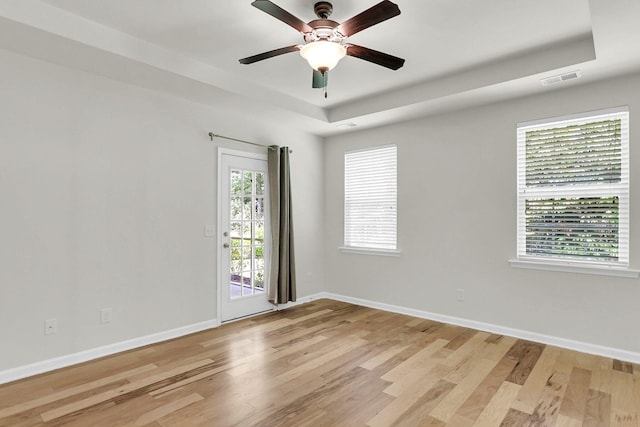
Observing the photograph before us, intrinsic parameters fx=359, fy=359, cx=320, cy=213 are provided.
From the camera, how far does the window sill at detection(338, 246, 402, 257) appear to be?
4.75 meters

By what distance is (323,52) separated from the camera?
2.38 meters

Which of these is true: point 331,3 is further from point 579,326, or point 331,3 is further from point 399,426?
point 579,326

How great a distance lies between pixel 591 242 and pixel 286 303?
11.4 ft

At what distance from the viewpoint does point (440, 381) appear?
2.77 m

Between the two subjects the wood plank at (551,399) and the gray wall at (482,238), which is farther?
the gray wall at (482,238)

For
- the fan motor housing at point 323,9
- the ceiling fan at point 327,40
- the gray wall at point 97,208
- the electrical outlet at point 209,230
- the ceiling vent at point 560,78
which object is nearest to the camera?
the ceiling fan at point 327,40

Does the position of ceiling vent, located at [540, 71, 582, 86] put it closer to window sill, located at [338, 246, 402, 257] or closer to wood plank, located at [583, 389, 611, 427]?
window sill, located at [338, 246, 402, 257]

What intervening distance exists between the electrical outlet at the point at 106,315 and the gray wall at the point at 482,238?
3.08 m

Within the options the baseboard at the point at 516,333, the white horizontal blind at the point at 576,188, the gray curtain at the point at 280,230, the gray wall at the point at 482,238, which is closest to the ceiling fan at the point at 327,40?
the gray wall at the point at 482,238

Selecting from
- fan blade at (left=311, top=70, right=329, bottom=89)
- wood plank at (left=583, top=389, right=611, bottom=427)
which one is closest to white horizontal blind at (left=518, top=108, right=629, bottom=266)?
wood plank at (left=583, top=389, right=611, bottom=427)

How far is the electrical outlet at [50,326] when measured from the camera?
2.92 meters

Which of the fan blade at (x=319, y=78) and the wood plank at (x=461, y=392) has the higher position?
the fan blade at (x=319, y=78)

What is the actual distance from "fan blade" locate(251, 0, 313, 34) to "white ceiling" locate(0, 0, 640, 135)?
1.07 ft

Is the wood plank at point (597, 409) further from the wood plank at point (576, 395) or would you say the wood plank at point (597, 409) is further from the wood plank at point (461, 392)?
the wood plank at point (461, 392)
